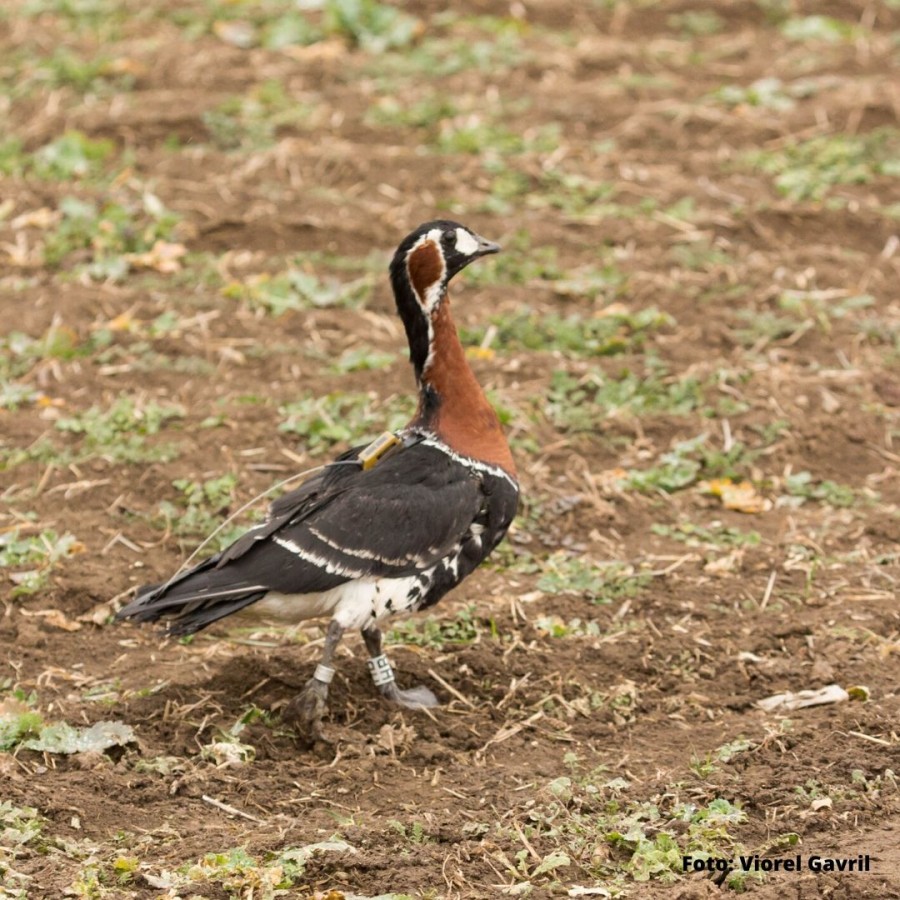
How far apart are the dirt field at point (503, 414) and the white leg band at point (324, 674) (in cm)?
25

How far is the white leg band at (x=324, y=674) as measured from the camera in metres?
5.13

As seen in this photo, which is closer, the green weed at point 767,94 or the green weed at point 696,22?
the green weed at point 767,94

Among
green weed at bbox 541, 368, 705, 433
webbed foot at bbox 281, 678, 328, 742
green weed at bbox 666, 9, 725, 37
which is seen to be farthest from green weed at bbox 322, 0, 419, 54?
webbed foot at bbox 281, 678, 328, 742

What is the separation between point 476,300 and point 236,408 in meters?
1.65

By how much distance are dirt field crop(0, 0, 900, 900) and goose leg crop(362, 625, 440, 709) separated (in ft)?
0.25

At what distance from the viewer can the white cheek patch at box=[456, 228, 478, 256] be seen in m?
5.62

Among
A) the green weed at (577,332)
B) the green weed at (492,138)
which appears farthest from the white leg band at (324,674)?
the green weed at (492,138)

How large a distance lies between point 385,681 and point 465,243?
5.24ft

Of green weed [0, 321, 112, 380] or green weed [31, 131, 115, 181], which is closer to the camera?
green weed [0, 321, 112, 380]

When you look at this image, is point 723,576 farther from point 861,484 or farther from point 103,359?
point 103,359

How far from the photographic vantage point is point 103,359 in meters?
7.73

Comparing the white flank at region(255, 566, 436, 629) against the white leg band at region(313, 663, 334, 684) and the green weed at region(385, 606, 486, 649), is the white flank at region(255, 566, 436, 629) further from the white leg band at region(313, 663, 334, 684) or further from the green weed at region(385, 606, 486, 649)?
the green weed at region(385, 606, 486, 649)

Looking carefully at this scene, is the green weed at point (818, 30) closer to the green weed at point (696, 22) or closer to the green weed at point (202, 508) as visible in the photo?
the green weed at point (696, 22)

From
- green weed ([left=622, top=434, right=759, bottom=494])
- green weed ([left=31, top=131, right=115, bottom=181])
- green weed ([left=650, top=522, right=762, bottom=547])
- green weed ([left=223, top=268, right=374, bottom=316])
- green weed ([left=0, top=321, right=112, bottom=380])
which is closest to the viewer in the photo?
green weed ([left=650, top=522, right=762, bottom=547])
